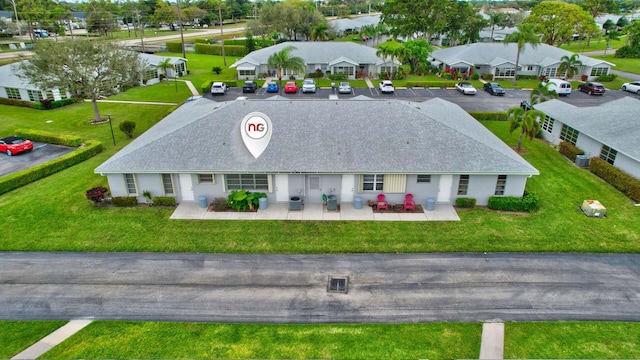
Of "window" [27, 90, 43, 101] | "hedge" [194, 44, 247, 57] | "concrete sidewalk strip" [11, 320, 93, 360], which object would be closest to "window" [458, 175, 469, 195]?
"concrete sidewalk strip" [11, 320, 93, 360]

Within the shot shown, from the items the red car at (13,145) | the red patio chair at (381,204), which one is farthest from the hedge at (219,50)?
the red patio chair at (381,204)

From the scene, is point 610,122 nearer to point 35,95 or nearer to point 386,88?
point 386,88

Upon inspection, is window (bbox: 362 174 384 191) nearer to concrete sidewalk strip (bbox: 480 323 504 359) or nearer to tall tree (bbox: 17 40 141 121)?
concrete sidewalk strip (bbox: 480 323 504 359)

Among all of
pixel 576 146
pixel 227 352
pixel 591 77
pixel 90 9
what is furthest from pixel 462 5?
pixel 90 9

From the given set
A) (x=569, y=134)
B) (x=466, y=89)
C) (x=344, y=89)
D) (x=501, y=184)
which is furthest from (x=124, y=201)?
(x=466, y=89)

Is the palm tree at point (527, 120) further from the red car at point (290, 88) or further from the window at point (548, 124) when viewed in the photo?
the red car at point (290, 88)
